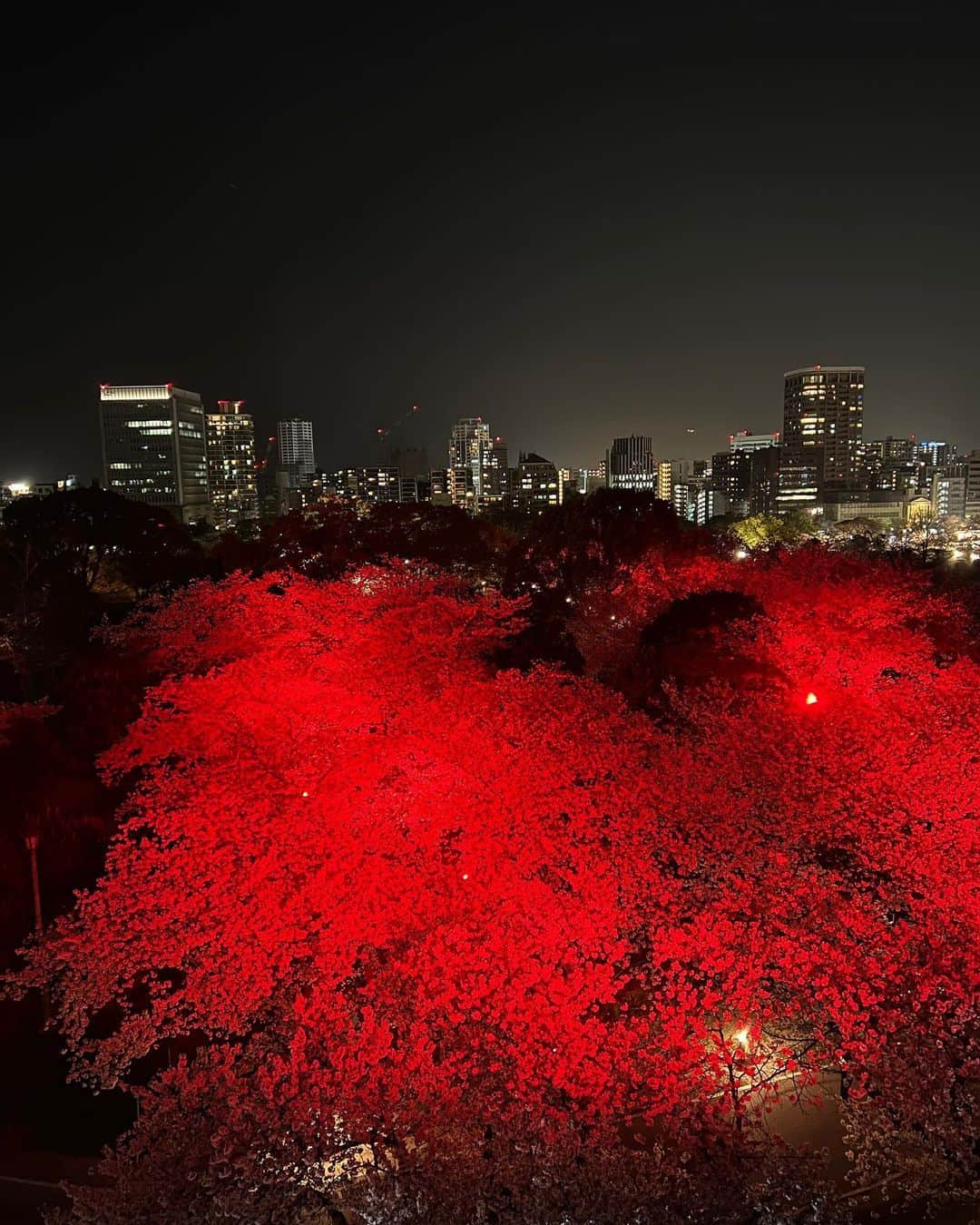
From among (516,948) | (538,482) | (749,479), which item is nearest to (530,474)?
(538,482)

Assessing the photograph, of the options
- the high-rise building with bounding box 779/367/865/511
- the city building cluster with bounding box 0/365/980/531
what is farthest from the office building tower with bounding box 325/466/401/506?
the high-rise building with bounding box 779/367/865/511

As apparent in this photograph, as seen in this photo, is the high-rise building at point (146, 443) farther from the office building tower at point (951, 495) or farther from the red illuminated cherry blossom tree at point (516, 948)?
the office building tower at point (951, 495)

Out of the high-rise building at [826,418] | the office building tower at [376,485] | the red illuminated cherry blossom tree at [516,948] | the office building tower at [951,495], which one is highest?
the high-rise building at [826,418]

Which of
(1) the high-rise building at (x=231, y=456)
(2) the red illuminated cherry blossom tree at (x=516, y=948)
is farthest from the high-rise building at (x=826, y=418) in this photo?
(2) the red illuminated cherry blossom tree at (x=516, y=948)

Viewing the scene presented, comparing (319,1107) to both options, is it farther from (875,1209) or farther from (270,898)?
(875,1209)

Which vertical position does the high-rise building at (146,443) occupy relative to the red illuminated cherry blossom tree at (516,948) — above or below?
above
